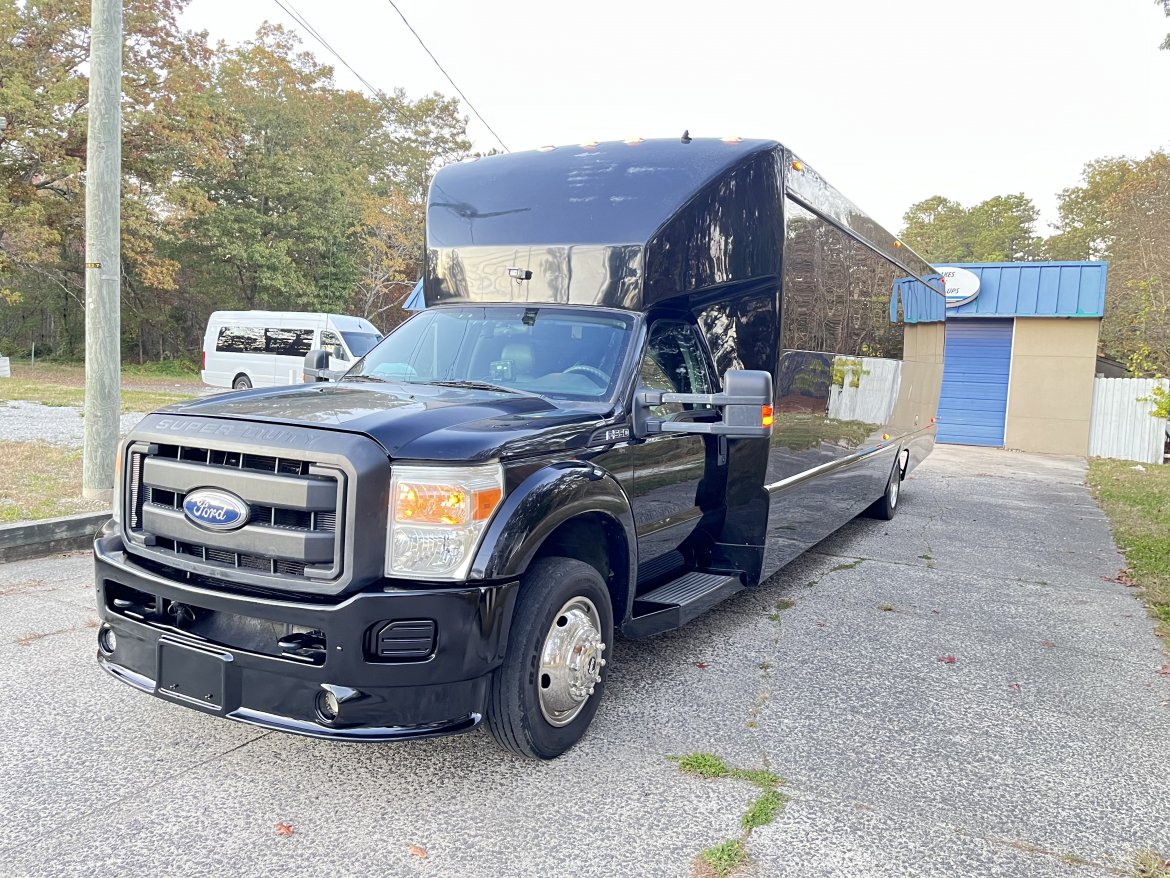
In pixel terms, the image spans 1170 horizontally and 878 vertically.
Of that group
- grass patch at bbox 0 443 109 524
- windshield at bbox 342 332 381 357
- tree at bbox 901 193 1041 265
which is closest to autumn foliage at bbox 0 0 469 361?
windshield at bbox 342 332 381 357

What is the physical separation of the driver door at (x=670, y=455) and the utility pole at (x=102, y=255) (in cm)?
565

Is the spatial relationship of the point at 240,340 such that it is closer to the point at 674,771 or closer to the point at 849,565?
the point at 849,565

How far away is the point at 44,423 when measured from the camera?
1380 cm

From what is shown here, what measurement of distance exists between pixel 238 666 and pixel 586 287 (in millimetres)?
2620

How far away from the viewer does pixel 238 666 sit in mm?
3109

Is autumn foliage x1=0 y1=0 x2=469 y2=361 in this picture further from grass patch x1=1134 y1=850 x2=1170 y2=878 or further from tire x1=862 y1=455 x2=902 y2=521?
grass patch x1=1134 y1=850 x2=1170 y2=878

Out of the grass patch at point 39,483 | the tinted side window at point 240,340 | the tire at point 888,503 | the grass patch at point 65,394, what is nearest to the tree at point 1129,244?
the tire at point 888,503

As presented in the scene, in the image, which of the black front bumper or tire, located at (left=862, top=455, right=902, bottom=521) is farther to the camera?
tire, located at (left=862, top=455, right=902, bottom=521)

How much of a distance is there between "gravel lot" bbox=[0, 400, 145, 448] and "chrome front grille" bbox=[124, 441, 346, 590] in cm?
798

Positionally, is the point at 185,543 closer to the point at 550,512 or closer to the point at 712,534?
the point at 550,512

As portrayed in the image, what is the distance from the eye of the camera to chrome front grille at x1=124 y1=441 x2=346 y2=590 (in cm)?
306

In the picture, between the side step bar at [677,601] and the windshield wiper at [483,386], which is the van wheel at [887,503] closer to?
the side step bar at [677,601]

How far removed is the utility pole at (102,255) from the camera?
25.8 ft

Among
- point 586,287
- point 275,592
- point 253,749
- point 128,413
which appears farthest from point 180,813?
point 128,413
